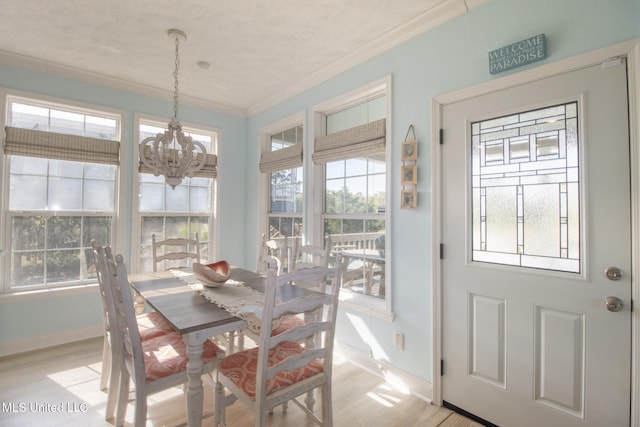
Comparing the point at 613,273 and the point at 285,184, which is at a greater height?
the point at 285,184

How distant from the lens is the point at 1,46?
262 cm

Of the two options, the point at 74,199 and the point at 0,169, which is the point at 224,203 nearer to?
the point at 74,199

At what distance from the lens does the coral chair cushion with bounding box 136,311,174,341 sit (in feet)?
6.48

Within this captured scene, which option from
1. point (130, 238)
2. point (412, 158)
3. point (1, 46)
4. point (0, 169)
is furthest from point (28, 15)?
point (412, 158)

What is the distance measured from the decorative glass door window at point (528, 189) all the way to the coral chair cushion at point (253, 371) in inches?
50.6

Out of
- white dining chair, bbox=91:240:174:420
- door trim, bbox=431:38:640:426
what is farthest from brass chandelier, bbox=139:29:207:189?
door trim, bbox=431:38:640:426

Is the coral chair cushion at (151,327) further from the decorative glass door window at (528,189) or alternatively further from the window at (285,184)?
the decorative glass door window at (528,189)

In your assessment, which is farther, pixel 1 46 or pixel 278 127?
pixel 278 127

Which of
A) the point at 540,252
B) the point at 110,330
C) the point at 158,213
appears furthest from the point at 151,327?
the point at 540,252

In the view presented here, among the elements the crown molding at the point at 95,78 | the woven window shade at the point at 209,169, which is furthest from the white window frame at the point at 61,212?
the woven window shade at the point at 209,169

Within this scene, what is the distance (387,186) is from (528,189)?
3.11 ft

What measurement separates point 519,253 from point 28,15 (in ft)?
12.2

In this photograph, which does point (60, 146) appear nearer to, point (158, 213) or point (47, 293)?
point (158, 213)

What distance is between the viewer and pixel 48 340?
116 inches
